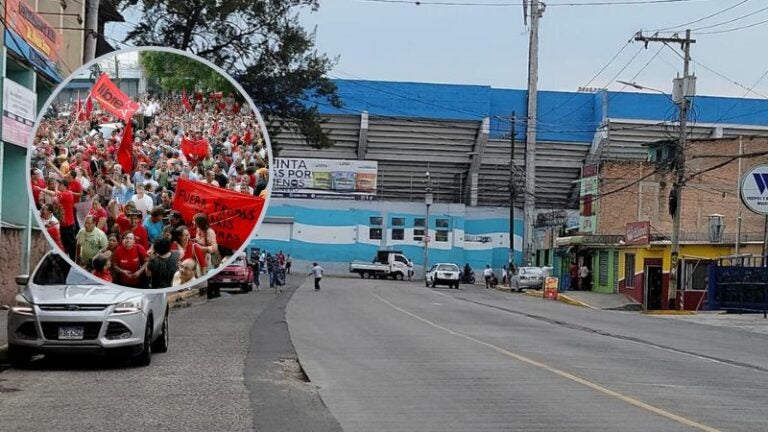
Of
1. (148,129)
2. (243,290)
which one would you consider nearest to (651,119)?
(243,290)

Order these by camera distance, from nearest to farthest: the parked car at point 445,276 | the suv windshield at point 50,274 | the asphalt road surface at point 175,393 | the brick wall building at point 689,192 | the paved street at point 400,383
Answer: the asphalt road surface at point 175,393
the paved street at point 400,383
the suv windshield at point 50,274
the brick wall building at point 689,192
the parked car at point 445,276

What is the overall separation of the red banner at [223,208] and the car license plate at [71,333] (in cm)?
887

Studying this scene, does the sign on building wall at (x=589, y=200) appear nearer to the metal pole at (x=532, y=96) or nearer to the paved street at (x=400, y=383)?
the metal pole at (x=532, y=96)

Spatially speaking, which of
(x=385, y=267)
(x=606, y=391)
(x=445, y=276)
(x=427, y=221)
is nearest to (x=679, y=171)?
(x=445, y=276)

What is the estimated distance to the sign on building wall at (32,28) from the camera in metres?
19.9

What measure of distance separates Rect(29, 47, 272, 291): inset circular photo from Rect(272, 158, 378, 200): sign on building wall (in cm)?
7188

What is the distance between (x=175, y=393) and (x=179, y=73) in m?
7.14

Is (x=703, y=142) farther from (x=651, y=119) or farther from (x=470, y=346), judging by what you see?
(x=470, y=346)

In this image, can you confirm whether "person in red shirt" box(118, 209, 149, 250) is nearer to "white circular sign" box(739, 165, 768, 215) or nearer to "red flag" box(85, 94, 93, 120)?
"red flag" box(85, 94, 93, 120)

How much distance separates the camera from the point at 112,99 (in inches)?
198

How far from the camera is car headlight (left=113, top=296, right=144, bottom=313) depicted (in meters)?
13.6

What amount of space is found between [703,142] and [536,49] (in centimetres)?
993

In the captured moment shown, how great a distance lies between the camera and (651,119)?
76000 mm

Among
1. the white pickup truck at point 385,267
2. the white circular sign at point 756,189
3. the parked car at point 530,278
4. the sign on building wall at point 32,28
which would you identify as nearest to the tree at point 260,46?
the sign on building wall at point 32,28
